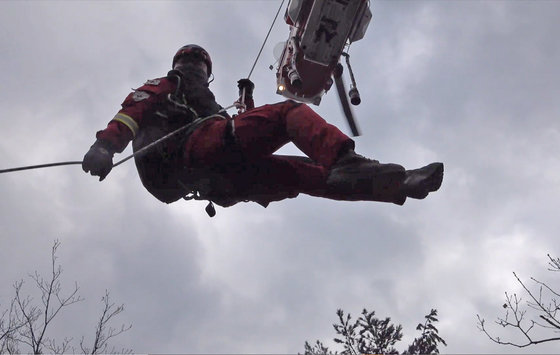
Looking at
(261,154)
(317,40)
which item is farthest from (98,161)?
(317,40)

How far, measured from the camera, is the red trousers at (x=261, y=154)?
129 inches

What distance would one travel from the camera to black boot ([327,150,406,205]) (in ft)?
9.64

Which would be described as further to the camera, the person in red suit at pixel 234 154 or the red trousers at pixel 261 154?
the red trousers at pixel 261 154

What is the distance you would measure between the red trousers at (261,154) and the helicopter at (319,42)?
4443 mm

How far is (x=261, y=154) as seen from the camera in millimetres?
3670

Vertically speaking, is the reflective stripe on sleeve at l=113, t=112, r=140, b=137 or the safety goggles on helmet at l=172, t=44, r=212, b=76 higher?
the safety goggles on helmet at l=172, t=44, r=212, b=76

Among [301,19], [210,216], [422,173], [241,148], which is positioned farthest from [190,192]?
[301,19]

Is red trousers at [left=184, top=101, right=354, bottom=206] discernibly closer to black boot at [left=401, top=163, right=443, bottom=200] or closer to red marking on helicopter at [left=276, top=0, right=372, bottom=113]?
black boot at [left=401, top=163, right=443, bottom=200]

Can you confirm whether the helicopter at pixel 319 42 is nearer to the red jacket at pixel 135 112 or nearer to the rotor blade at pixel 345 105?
the rotor blade at pixel 345 105

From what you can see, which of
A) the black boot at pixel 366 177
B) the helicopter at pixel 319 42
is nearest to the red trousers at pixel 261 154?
the black boot at pixel 366 177

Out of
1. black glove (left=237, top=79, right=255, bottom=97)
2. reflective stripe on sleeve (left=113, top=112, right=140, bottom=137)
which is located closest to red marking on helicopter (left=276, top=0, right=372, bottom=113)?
black glove (left=237, top=79, right=255, bottom=97)

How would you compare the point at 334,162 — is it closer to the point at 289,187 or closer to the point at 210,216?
the point at 289,187

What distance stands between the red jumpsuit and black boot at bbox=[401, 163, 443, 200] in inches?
21.7

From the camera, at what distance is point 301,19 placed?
8.84 m
